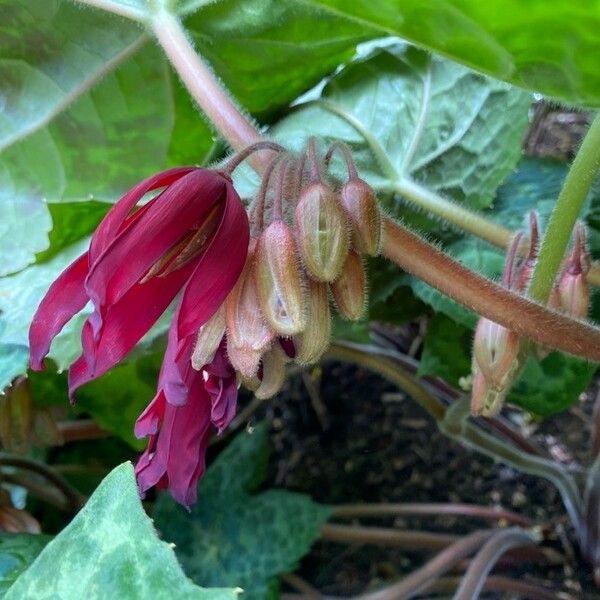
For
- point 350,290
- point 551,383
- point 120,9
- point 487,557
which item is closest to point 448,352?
point 551,383

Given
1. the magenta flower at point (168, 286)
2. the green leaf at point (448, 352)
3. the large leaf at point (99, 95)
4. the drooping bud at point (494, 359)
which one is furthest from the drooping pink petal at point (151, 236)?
the green leaf at point (448, 352)

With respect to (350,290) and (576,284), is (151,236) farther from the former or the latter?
(576,284)

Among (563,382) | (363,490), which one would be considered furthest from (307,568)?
(563,382)

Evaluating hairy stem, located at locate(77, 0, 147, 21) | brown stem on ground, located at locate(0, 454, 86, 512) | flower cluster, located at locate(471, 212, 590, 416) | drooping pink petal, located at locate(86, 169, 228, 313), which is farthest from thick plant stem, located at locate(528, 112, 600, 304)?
brown stem on ground, located at locate(0, 454, 86, 512)

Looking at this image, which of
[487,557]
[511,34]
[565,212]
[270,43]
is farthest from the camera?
[487,557]

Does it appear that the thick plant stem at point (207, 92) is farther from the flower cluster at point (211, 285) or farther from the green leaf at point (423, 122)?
the green leaf at point (423, 122)

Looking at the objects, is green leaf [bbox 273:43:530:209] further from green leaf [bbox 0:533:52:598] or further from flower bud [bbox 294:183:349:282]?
green leaf [bbox 0:533:52:598]
